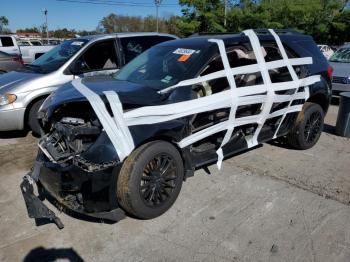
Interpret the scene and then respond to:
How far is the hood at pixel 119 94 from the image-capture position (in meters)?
3.45

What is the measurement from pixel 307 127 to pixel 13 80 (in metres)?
4.84

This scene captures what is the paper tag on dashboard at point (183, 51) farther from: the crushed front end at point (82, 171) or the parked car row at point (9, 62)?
the parked car row at point (9, 62)

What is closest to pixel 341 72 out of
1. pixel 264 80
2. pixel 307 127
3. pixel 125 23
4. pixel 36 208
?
pixel 307 127

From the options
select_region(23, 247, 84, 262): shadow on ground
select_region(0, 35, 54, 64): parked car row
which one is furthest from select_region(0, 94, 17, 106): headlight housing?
select_region(0, 35, 54, 64): parked car row

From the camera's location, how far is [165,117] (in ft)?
11.4

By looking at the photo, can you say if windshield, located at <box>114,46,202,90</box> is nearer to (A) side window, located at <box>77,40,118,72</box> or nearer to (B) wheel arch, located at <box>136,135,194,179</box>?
(B) wheel arch, located at <box>136,135,194,179</box>

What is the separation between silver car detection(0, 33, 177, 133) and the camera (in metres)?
5.82

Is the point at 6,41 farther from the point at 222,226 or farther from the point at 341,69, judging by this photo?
the point at 222,226

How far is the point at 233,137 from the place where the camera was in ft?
14.1

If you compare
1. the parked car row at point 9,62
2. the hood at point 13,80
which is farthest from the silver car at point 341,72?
the parked car row at point 9,62

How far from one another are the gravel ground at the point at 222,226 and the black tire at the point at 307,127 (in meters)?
0.63

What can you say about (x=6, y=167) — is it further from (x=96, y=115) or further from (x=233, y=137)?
(x=233, y=137)

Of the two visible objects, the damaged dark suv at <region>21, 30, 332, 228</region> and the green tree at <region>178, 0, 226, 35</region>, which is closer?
the damaged dark suv at <region>21, 30, 332, 228</region>

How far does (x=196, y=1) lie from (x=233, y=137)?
36207 mm
